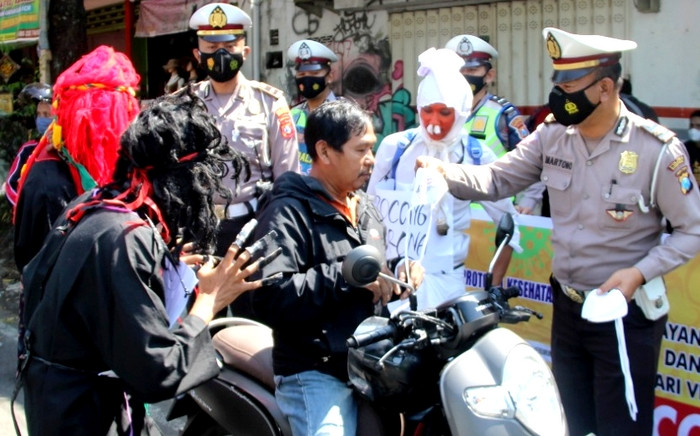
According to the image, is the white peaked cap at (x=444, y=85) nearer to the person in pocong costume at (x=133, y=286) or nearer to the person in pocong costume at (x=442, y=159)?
the person in pocong costume at (x=442, y=159)

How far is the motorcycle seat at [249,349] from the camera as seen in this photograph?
10.5 feet

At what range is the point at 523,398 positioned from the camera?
2.27 metres

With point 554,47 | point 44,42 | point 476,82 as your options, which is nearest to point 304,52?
point 476,82

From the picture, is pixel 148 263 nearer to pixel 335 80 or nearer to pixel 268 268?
pixel 268 268

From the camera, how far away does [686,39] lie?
6473 mm

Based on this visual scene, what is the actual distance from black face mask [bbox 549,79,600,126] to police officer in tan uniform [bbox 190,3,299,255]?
221 centimetres

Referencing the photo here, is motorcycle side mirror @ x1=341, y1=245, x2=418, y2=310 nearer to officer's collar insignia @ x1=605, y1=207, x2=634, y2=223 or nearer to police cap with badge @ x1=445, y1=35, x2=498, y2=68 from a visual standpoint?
officer's collar insignia @ x1=605, y1=207, x2=634, y2=223

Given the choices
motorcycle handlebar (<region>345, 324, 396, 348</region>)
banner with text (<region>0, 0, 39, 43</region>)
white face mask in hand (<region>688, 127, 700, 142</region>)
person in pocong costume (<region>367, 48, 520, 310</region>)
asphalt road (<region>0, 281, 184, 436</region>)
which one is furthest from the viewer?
banner with text (<region>0, 0, 39, 43</region>)

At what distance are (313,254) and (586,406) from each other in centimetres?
143

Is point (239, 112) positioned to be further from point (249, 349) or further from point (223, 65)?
point (249, 349)

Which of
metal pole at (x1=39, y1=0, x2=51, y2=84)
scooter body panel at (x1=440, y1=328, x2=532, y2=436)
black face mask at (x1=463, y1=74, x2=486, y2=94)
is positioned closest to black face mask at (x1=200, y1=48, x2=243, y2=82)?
black face mask at (x1=463, y1=74, x2=486, y2=94)

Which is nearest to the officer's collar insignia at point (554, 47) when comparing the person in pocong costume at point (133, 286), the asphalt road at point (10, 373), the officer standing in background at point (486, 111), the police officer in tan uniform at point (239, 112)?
the person in pocong costume at point (133, 286)

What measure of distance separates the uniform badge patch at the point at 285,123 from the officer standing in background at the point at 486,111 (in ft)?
3.98

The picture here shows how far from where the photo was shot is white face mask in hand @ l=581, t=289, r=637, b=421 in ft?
9.64
